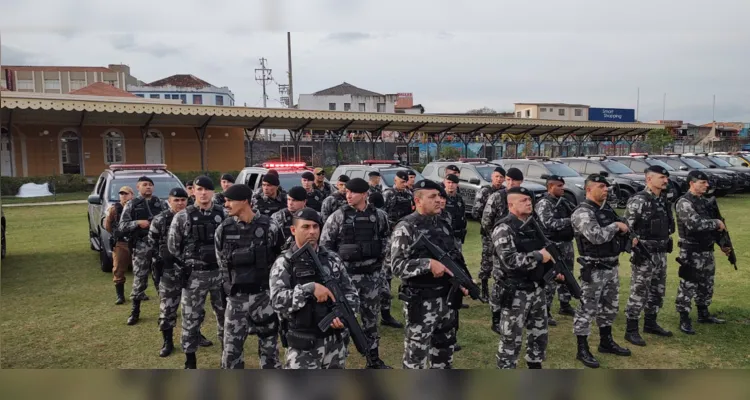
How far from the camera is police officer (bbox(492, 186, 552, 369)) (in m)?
4.09

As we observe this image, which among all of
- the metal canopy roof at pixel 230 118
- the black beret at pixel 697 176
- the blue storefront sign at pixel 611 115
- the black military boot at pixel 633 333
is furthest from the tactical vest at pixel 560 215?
the blue storefront sign at pixel 611 115

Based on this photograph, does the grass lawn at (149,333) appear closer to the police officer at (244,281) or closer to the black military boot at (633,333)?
the black military boot at (633,333)

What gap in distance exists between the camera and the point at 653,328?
557 centimetres

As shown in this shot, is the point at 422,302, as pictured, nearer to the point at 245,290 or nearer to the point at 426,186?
the point at 426,186

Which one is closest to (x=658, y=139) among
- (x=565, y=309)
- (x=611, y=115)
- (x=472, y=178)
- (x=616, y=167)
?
(x=611, y=115)

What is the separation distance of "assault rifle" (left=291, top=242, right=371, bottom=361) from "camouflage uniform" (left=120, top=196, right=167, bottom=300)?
405 cm

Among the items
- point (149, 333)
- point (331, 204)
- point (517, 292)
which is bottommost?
point (149, 333)

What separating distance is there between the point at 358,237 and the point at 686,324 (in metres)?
3.97

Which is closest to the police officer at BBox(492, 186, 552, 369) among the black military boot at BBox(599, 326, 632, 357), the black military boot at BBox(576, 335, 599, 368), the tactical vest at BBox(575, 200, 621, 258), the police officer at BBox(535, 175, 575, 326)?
the black military boot at BBox(576, 335, 599, 368)

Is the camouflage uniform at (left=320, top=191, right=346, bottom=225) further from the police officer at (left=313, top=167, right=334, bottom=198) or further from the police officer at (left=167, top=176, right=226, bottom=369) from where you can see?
the police officer at (left=167, top=176, right=226, bottom=369)

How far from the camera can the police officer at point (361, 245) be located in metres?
4.94

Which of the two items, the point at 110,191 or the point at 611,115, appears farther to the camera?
the point at 611,115

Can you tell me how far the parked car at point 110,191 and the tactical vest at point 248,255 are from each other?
14.5 ft

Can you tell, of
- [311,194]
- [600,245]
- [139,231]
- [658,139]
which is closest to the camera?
[600,245]
